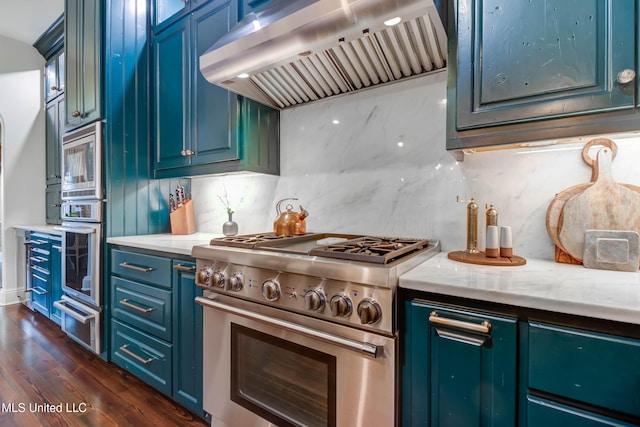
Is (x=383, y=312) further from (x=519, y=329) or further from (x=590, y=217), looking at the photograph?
(x=590, y=217)

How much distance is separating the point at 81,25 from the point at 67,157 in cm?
100

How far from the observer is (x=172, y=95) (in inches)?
83.2

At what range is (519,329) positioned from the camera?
792 millimetres

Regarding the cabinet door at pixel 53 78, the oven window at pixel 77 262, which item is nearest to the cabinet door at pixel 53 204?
the cabinet door at pixel 53 78

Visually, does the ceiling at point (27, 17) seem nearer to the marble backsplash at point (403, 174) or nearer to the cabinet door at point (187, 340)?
the marble backsplash at point (403, 174)

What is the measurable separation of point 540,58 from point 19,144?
4.88m

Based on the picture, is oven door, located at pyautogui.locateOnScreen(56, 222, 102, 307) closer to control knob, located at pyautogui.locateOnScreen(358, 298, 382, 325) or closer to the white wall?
the white wall

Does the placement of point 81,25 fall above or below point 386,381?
above

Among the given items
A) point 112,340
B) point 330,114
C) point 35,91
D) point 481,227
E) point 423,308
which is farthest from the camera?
point 35,91

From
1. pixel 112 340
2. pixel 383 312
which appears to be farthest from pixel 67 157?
pixel 383 312

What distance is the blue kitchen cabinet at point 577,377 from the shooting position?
26.7 inches

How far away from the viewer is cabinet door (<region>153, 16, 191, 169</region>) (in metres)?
2.02

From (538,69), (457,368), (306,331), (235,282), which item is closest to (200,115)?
(235,282)

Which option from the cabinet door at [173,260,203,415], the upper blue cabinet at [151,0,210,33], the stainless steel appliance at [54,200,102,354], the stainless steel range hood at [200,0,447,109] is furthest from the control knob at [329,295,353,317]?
the upper blue cabinet at [151,0,210,33]
